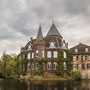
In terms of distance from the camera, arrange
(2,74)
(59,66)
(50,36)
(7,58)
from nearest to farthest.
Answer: (59,66) < (50,36) < (2,74) < (7,58)

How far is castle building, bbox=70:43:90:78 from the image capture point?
3691 centimetres

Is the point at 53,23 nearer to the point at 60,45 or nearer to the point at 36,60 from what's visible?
the point at 60,45

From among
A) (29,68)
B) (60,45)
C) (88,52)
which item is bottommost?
(29,68)

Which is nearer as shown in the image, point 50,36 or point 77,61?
point 77,61

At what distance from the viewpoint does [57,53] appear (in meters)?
37.5

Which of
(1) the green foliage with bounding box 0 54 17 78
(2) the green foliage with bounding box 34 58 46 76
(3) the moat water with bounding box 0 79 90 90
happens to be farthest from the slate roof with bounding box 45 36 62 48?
(1) the green foliage with bounding box 0 54 17 78

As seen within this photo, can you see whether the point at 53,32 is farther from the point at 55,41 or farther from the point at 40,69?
the point at 40,69

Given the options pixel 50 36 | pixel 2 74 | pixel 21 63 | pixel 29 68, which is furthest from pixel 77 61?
pixel 2 74

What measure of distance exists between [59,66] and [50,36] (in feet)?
37.0

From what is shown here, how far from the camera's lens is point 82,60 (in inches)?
1484

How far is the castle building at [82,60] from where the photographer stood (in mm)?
36906

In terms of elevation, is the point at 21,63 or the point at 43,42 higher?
the point at 43,42

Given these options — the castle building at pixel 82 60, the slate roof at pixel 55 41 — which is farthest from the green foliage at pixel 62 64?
the slate roof at pixel 55 41

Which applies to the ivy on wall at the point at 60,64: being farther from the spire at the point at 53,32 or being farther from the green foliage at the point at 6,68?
the green foliage at the point at 6,68
